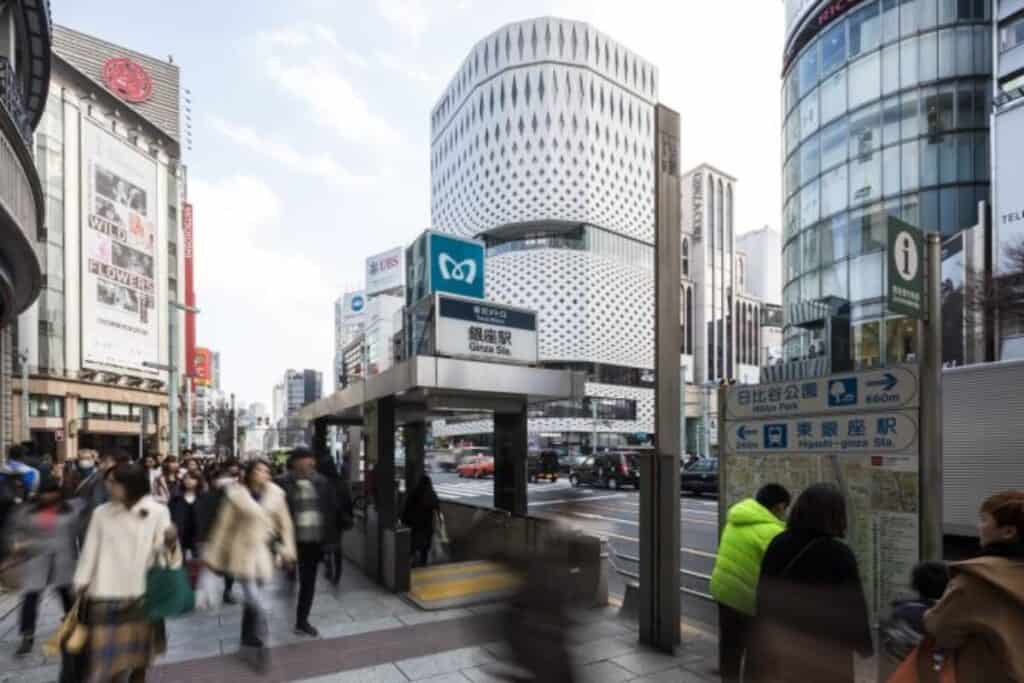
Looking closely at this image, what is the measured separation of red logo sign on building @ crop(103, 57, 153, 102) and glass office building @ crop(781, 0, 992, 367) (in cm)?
5328

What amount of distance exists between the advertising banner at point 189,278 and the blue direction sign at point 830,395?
192 ft

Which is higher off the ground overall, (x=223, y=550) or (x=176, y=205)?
(x=176, y=205)

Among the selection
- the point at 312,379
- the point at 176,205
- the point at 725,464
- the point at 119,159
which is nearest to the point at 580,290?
the point at 176,205

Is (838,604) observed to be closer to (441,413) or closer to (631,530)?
(441,413)

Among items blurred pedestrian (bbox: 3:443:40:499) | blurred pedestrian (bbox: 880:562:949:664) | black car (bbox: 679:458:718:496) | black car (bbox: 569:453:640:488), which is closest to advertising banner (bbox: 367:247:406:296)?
black car (bbox: 569:453:640:488)

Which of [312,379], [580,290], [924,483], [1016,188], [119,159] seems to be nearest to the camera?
[924,483]

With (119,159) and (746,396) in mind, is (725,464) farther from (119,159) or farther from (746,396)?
(119,159)

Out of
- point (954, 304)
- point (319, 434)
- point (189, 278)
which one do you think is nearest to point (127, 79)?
point (189, 278)

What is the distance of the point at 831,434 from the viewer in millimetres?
5859

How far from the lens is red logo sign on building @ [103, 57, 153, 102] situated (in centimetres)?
5284

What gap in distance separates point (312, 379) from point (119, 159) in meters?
137

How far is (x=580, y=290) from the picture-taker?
79750mm

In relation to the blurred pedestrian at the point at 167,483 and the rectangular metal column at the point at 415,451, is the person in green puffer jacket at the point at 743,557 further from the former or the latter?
the rectangular metal column at the point at 415,451

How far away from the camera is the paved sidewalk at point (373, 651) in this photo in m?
5.03
